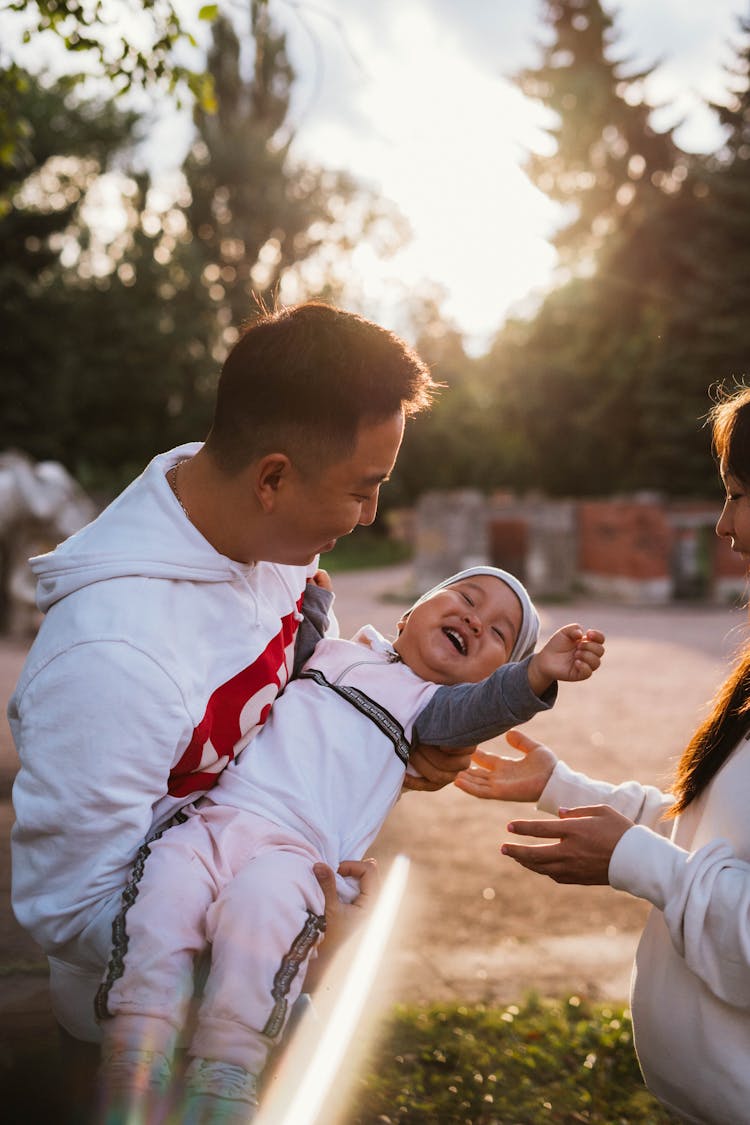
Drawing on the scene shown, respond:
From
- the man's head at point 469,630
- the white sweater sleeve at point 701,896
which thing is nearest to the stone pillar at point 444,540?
the man's head at point 469,630

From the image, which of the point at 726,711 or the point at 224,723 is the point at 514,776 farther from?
the point at 224,723

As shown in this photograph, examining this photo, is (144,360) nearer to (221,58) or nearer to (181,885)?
(221,58)

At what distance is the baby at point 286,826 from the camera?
1836 mm

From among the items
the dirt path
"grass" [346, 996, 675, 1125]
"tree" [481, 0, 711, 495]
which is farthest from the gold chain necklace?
"tree" [481, 0, 711, 495]

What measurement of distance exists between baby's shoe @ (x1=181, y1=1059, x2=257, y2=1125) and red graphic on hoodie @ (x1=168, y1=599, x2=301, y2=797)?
1.72 ft

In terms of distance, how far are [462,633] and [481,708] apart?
357mm

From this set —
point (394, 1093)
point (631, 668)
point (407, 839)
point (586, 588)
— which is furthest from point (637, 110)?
point (394, 1093)

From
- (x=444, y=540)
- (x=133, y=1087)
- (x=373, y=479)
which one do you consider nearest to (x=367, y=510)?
A: (x=373, y=479)

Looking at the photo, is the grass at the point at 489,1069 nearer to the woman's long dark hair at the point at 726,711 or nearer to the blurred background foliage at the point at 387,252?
the woman's long dark hair at the point at 726,711

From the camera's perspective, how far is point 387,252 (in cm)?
3762

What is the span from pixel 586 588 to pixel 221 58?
73.7 feet

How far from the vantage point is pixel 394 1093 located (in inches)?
127

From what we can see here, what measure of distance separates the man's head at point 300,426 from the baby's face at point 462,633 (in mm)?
569

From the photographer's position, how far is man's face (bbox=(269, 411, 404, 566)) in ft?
7.09
